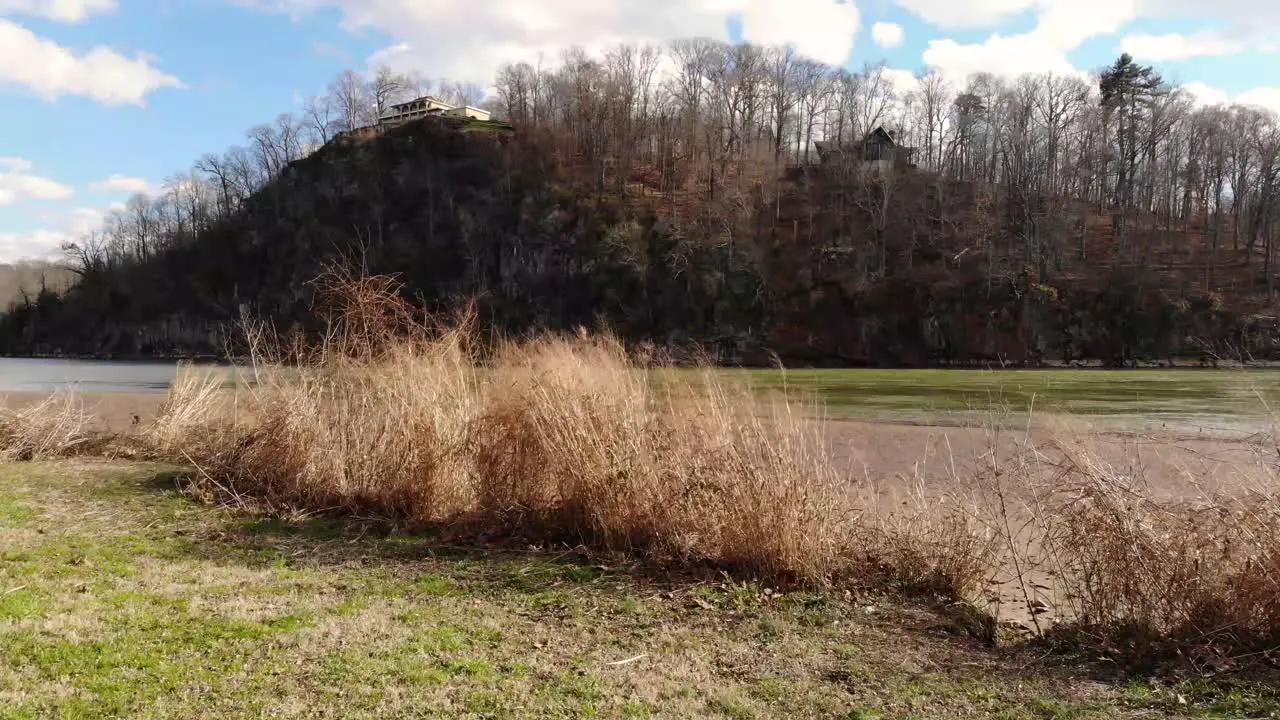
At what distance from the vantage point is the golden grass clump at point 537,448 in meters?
7.34

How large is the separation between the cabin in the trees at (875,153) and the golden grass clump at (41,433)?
248ft

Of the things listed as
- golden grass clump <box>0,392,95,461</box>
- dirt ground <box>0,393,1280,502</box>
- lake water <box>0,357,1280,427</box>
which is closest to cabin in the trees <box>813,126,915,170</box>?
lake water <box>0,357,1280,427</box>

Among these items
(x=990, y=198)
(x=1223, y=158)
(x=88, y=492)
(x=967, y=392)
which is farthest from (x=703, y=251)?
(x=88, y=492)

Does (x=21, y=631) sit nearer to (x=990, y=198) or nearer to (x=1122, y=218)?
(x=990, y=198)

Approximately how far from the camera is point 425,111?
110438 millimetres

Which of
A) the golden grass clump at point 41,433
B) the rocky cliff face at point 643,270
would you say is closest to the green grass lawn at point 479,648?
the golden grass clump at point 41,433

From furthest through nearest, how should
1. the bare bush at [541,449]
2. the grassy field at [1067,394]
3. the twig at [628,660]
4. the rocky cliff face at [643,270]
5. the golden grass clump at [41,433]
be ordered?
the rocky cliff face at [643,270]
the grassy field at [1067,394]
the golden grass clump at [41,433]
the bare bush at [541,449]
the twig at [628,660]

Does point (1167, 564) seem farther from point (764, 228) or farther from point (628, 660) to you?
point (764, 228)

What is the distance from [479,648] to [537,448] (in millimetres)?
3606

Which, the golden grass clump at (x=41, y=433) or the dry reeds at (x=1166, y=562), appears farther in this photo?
the golden grass clump at (x=41, y=433)

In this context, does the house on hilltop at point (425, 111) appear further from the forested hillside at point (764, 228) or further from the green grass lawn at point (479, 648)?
the green grass lawn at point (479, 648)

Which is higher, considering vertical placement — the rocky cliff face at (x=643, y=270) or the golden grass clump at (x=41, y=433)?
the rocky cliff face at (x=643, y=270)

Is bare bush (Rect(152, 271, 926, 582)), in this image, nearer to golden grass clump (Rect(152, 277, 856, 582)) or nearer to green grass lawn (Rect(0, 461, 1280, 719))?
golden grass clump (Rect(152, 277, 856, 582))

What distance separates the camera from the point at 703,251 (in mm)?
69688
